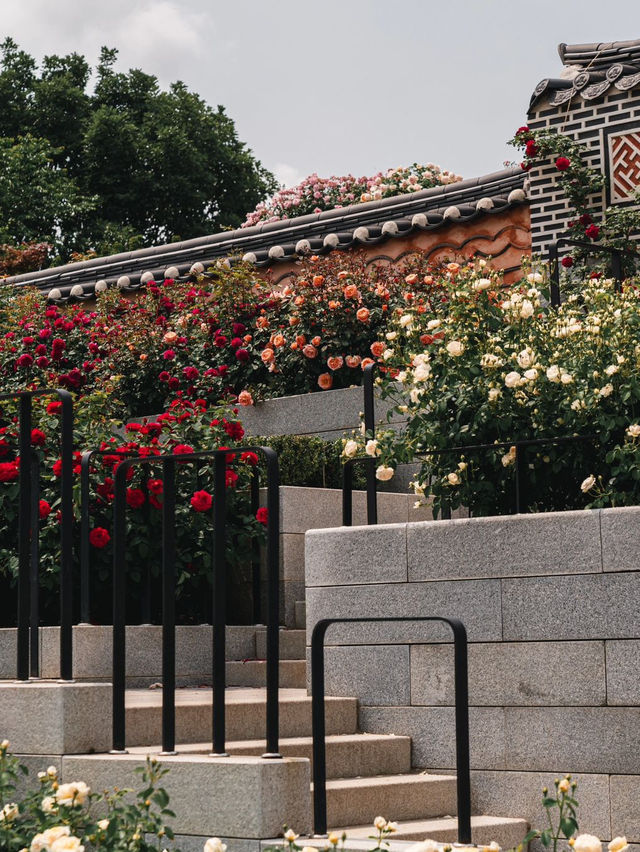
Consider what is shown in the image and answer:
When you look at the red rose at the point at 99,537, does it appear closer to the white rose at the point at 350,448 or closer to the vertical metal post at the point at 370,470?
the white rose at the point at 350,448

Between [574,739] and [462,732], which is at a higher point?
[462,732]

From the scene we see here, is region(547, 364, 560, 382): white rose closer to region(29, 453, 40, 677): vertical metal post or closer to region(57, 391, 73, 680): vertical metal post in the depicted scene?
region(57, 391, 73, 680): vertical metal post

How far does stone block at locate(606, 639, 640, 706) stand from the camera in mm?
5434

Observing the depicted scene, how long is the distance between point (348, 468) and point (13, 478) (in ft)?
5.72

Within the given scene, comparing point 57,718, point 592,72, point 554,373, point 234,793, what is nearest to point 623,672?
point 554,373

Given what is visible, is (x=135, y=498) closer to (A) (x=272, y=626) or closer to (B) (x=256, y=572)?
(B) (x=256, y=572)

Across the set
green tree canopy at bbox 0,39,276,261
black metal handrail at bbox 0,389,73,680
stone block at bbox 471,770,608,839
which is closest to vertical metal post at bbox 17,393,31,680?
black metal handrail at bbox 0,389,73,680

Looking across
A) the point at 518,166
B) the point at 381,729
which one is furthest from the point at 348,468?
the point at 518,166

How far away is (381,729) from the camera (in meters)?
6.20

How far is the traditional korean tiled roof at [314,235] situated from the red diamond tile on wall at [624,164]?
1.00 m

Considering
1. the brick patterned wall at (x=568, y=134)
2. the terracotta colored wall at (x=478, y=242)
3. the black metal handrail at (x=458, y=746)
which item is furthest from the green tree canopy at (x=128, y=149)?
the black metal handrail at (x=458, y=746)

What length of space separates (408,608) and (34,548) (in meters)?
1.80

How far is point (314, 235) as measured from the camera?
521 inches

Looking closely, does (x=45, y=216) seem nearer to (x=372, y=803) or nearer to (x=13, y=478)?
(x=13, y=478)
